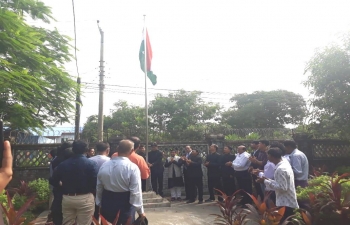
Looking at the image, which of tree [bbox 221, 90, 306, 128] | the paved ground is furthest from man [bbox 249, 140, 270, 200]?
tree [bbox 221, 90, 306, 128]

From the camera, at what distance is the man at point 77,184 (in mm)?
4308

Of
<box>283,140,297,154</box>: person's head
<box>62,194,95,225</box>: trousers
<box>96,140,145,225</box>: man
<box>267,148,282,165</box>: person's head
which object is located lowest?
<box>62,194,95,225</box>: trousers

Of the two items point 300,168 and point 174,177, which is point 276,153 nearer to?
point 300,168

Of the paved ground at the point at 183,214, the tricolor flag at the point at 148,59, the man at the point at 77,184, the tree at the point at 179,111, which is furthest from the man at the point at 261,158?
the tree at the point at 179,111

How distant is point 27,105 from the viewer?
8.49 metres

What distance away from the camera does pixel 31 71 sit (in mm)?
7359

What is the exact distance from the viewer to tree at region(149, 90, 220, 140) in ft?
98.1

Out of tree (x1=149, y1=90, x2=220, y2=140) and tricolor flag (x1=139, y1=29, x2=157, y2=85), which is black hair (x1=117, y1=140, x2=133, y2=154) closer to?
tricolor flag (x1=139, y1=29, x2=157, y2=85)

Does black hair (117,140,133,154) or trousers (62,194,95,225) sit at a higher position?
black hair (117,140,133,154)

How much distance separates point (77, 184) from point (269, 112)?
34.7 metres

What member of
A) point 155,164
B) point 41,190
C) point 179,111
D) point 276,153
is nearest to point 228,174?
point 155,164

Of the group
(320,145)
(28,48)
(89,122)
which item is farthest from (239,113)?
(28,48)

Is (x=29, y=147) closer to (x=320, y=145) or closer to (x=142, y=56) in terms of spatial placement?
(x=142, y=56)

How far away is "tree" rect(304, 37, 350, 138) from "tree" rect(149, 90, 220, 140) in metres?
18.6
